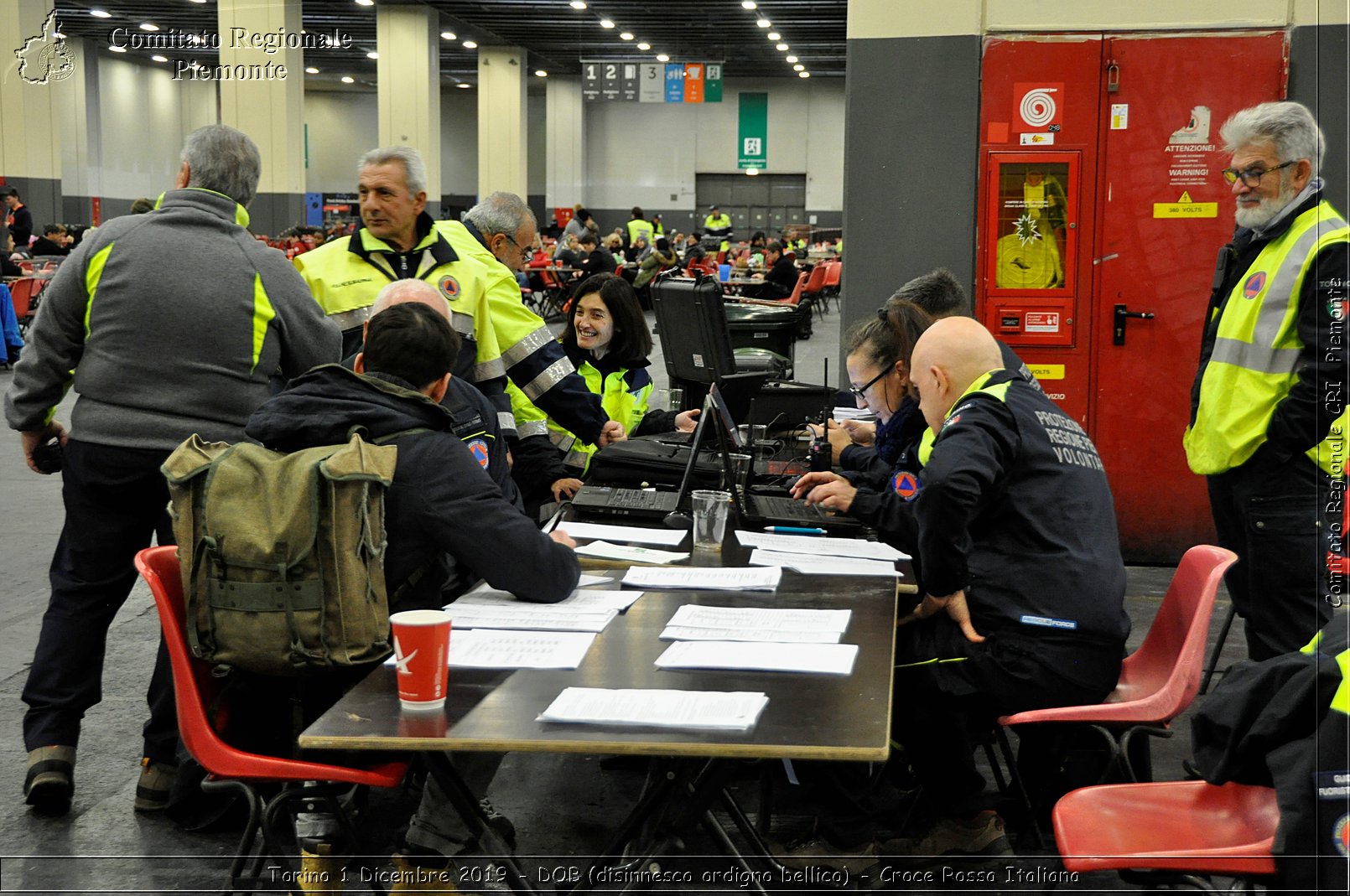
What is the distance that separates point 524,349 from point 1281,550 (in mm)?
2169

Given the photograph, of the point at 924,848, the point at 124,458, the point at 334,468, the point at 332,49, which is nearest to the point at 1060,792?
the point at 924,848

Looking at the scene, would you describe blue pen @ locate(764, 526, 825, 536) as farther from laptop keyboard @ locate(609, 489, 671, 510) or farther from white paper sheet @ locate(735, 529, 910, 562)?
laptop keyboard @ locate(609, 489, 671, 510)

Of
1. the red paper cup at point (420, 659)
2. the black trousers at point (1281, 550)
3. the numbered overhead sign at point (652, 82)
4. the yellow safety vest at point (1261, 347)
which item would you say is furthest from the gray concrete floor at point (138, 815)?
the numbered overhead sign at point (652, 82)

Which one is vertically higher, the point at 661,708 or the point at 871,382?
the point at 871,382

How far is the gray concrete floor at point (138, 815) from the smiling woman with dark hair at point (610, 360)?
115 cm

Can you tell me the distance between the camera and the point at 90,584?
313 centimetres

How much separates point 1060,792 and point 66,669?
2.34 meters

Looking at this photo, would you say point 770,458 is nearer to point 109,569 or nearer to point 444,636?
point 109,569

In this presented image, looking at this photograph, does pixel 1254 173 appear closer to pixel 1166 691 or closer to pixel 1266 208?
pixel 1266 208

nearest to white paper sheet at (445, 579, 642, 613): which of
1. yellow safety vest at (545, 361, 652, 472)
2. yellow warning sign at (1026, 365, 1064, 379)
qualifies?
yellow safety vest at (545, 361, 652, 472)

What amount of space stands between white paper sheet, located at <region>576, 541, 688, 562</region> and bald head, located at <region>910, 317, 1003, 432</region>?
670 millimetres

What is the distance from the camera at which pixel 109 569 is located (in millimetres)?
3150

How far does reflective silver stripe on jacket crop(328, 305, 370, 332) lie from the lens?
3705mm

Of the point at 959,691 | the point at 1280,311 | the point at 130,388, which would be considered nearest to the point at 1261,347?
the point at 1280,311
